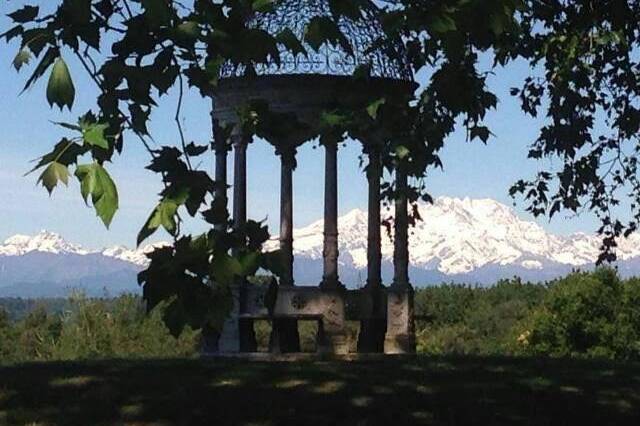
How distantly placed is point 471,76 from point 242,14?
7.02 m

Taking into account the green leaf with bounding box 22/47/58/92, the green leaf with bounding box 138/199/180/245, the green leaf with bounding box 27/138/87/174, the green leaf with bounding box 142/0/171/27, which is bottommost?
the green leaf with bounding box 138/199/180/245

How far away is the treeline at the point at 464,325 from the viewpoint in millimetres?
33125

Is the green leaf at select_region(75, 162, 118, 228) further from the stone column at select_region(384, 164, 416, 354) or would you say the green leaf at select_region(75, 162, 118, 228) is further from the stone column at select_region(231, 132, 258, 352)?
the stone column at select_region(231, 132, 258, 352)

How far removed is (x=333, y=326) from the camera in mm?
24000

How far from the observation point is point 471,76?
1417cm

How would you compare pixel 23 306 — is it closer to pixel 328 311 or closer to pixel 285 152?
pixel 328 311

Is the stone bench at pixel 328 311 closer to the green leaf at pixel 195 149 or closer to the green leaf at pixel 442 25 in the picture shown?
the green leaf at pixel 442 25

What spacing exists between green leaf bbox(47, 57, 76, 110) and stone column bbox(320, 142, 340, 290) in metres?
17.9

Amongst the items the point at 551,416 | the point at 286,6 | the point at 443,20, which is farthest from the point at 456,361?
the point at 443,20

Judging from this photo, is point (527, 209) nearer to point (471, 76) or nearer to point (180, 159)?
point (471, 76)

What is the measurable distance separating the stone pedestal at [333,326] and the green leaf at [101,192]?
707 inches

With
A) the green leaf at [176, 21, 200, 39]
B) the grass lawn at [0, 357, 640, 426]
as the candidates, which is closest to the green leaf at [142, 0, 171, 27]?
the green leaf at [176, 21, 200, 39]

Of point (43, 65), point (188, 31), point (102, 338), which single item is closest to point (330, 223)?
point (102, 338)

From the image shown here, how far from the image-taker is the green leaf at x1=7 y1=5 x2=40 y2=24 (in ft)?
24.5
